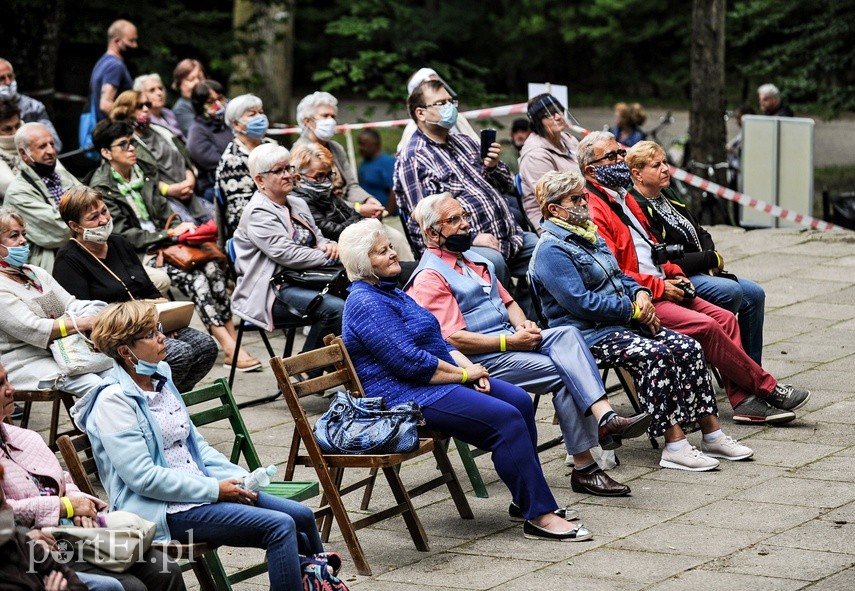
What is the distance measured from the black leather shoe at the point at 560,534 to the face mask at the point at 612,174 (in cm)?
226

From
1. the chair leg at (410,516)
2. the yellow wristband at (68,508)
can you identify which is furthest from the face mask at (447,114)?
the yellow wristband at (68,508)

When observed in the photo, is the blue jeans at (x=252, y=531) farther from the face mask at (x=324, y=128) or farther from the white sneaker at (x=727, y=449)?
the face mask at (x=324, y=128)

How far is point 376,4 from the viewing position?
16812mm

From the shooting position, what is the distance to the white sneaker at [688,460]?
275 inches

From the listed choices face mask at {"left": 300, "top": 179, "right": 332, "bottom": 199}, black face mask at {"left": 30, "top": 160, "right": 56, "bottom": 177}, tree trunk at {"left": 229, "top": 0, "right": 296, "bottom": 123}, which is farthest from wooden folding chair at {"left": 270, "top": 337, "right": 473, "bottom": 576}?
tree trunk at {"left": 229, "top": 0, "right": 296, "bottom": 123}

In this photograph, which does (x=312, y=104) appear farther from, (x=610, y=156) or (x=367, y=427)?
(x=367, y=427)

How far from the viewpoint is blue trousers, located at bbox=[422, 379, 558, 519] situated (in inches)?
239

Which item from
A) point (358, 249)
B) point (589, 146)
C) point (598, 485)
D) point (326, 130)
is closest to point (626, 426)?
point (598, 485)

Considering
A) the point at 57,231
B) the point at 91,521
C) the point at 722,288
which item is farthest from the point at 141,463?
the point at 722,288

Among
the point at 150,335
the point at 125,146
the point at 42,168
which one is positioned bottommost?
the point at 150,335

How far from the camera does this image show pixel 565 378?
262 inches

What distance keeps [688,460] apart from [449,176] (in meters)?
2.51

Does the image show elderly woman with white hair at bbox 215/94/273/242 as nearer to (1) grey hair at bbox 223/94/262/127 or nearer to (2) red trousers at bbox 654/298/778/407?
(1) grey hair at bbox 223/94/262/127

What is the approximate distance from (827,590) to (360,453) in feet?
6.25
